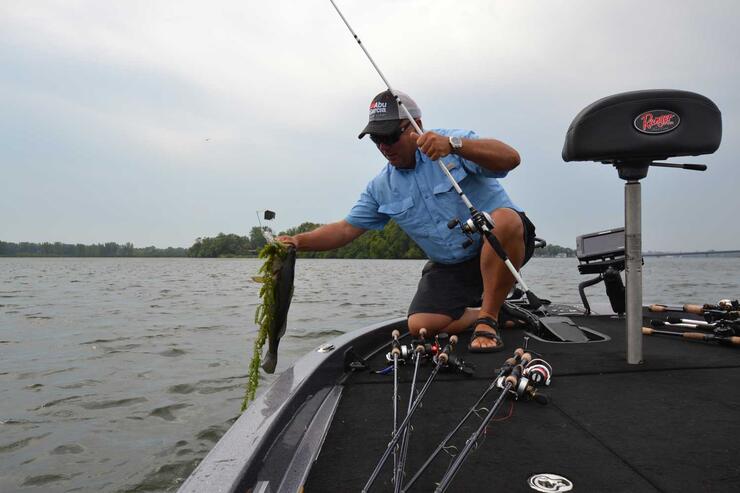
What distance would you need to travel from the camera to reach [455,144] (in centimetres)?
341

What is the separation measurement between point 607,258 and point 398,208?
7.12 feet

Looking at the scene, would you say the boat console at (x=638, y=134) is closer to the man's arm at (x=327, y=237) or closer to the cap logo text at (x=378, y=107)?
the cap logo text at (x=378, y=107)

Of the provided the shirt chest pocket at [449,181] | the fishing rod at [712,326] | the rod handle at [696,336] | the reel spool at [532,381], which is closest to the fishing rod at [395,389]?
the reel spool at [532,381]

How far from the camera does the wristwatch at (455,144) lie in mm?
3393

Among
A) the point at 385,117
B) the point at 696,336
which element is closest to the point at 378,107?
the point at 385,117

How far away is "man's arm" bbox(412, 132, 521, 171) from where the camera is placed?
3.36 m

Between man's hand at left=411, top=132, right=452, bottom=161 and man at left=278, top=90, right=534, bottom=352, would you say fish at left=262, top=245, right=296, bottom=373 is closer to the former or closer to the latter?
man at left=278, top=90, right=534, bottom=352

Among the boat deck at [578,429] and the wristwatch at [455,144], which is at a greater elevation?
the wristwatch at [455,144]

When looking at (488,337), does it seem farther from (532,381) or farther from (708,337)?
(708,337)

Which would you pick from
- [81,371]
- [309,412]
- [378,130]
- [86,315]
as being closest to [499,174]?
[378,130]

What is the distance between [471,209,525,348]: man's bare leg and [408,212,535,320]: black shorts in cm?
23

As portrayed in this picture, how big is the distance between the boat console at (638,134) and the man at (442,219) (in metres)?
0.87

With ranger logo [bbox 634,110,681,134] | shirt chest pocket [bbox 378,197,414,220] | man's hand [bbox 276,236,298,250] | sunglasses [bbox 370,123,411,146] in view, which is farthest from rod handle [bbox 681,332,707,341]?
man's hand [bbox 276,236,298,250]

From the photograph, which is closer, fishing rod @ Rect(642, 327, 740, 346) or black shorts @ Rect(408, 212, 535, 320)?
fishing rod @ Rect(642, 327, 740, 346)
